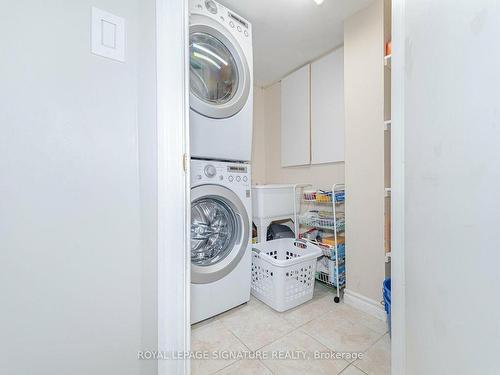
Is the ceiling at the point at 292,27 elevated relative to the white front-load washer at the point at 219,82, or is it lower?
elevated

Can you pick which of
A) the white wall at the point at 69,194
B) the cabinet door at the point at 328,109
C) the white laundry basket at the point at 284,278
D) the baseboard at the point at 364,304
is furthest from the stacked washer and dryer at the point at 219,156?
the cabinet door at the point at 328,109

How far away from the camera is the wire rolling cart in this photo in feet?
5.44

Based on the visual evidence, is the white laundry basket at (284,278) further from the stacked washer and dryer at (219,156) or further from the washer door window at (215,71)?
the washer door window at (215,71)

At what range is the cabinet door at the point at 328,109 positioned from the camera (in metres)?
1.93

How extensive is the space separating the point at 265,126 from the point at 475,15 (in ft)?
8.77

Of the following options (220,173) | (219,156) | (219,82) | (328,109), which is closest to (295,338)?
(220,173)

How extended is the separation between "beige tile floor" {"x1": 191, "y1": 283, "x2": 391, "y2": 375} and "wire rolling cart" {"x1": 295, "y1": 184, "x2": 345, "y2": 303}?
0.21 metres

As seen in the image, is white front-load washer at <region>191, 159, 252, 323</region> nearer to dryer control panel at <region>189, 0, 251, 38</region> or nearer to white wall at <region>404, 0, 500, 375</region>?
dryer control panel at <region>189, 0, 251, 38</region>

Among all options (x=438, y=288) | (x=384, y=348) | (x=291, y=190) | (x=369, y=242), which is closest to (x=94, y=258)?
(x=438, y=288)

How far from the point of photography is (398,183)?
1.72 feet

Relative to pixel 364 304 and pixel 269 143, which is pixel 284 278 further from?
pixel 269 143

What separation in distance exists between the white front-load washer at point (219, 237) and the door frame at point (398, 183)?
3.34ft

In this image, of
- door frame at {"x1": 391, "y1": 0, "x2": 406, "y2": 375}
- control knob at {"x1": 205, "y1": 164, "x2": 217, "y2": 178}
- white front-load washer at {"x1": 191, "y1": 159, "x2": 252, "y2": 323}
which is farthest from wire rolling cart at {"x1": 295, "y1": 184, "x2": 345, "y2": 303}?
door frame at {"x1": 391, "y1": 0, "x2": 406, "y2": 375}

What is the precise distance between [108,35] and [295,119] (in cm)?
197
